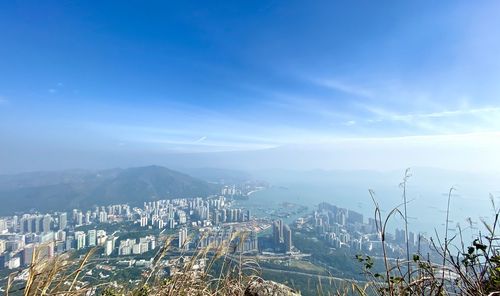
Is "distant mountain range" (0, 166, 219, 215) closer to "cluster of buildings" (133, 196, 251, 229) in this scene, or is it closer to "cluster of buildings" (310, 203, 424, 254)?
"cluster of buildings" (133, 196, 251, 229)

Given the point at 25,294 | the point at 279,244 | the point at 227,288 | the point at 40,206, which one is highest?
the point at 25,294

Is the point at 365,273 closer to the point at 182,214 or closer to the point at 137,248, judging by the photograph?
the point at 137,248

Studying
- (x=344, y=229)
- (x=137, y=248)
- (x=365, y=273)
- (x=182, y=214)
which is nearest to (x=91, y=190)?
(x=182, y=214)

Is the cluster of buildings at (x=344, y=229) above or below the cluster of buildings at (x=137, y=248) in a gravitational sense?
below

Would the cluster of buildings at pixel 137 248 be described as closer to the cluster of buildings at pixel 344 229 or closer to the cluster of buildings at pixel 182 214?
the cluster of buildings at pixel 182 214

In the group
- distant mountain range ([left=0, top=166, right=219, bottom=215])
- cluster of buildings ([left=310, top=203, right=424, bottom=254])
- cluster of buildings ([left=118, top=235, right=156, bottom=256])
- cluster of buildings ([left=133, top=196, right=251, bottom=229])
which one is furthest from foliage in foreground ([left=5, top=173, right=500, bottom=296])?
distant mountain range ([left=0, top=166, right=219, bottom=215])

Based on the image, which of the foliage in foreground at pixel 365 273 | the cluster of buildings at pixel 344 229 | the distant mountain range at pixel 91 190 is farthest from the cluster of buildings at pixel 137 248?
the distant mountain range at pixel 91 190

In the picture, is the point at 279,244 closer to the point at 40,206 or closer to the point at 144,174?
the point at 40,206

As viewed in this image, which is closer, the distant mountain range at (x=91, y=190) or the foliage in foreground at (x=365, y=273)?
the foliage in foreground at (x=365, y=273)

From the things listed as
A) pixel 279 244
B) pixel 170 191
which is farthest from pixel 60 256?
pixel 170 191

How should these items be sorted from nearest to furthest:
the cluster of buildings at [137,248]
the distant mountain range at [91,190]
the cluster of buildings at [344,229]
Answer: the cluster of buildings at [137,248]
the cluster of buildings at [344,229]
the distant mountain range at [91,190]
